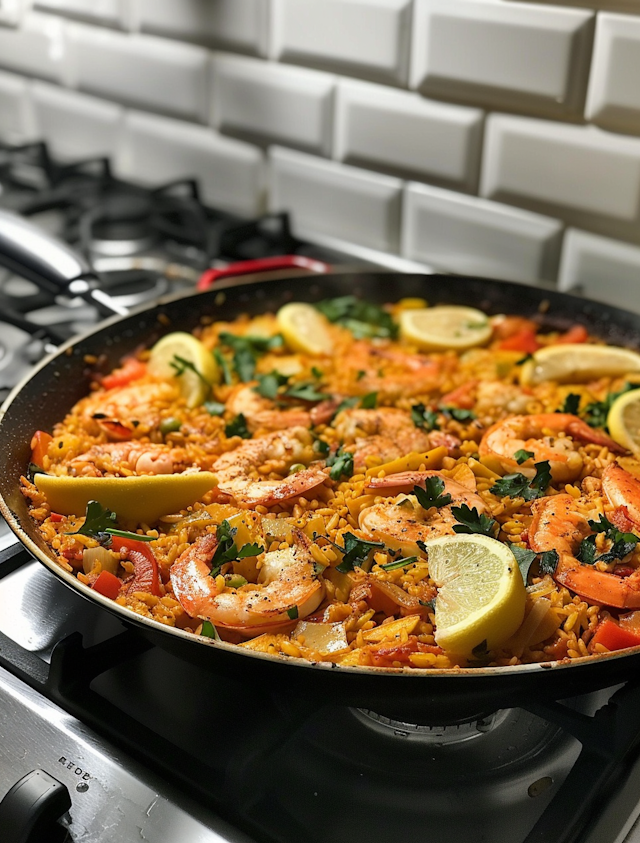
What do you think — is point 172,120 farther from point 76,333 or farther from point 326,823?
point 326,823

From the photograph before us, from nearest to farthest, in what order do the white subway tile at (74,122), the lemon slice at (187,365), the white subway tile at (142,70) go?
the lemon slice at (187,365) < the white subway tile at (142,70) < the white subway tile at (74,122)

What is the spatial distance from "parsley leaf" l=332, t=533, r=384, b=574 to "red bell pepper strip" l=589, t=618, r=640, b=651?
0.83 ft

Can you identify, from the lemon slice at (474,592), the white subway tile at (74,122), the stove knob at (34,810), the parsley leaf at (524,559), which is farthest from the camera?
the white subway tile at (74,122)

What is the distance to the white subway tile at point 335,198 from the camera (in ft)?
6.11

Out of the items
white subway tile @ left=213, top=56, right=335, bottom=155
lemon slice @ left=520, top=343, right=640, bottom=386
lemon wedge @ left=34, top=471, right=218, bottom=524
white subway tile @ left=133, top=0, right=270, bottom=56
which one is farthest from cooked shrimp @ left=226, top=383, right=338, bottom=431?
white subway tile @ left=133, top=0, right=270, bottom=56

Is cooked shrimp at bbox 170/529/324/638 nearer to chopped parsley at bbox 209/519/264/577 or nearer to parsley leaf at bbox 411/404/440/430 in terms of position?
chopped parsley at bbox 209/519/264/577

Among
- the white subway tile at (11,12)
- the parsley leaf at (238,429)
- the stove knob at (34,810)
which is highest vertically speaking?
the white subway tile at (11,12)

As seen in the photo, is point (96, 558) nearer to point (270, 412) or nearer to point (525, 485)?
point (270, 412)

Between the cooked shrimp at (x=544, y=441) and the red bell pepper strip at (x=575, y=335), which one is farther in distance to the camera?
the red bell pepper strip at (x=575, y=335)

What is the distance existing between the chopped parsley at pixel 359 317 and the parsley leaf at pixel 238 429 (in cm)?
34

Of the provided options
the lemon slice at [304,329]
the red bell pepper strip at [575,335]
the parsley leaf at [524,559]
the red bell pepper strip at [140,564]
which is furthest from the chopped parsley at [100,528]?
the red bell pepper strip at [575,335]

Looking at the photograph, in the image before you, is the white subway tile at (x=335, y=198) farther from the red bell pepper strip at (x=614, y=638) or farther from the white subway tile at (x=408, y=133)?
the red bell pepper strip at (x=614, y=638)

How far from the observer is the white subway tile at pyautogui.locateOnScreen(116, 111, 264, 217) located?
6.79 feet

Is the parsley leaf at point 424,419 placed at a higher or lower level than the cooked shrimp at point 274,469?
higher
